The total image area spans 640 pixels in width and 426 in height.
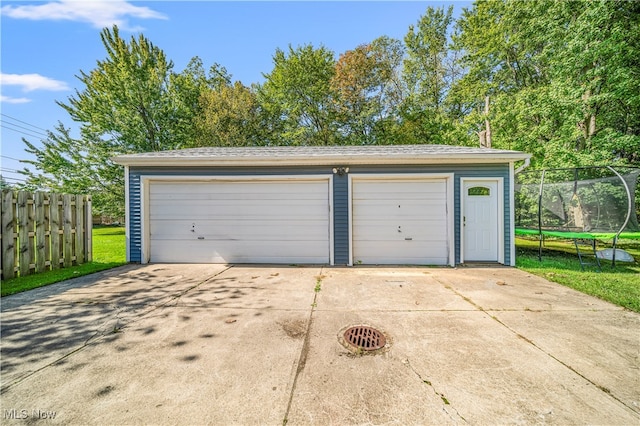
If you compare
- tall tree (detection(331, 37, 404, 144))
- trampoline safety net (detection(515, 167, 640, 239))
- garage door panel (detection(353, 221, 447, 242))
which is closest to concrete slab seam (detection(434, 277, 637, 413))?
garage door panel (detection(353, 221, 447, 242))

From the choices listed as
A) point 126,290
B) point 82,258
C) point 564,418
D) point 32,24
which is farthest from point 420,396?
point 32,24

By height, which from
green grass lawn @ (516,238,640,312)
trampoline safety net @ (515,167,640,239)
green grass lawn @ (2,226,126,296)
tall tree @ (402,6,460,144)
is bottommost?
green grass lawn @ (516,238,640,312)

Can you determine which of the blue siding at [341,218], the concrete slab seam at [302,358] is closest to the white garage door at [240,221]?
the blue siding at [341,218]

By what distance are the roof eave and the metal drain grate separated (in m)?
4.10

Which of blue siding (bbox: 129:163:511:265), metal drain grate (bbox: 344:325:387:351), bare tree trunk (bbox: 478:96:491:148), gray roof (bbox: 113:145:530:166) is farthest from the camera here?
bare tree trunk (bbox: 478:96:491:148)

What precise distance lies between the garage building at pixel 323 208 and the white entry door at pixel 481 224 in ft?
0.08

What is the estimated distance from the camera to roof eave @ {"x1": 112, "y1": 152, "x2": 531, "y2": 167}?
5971 millimetres

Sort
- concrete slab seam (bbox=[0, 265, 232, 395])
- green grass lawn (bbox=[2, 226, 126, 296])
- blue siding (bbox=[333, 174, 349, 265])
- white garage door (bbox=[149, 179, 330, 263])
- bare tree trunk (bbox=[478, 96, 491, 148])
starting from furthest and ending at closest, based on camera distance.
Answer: bare tree trunk (bbox=[478, 96, 491, 148]), white garage door (bbox=[149, 179, 330, 263]), blue siding (bbox=[333, 174, 349, 265]), green grass lawn (bbox=[2, 226, 126, 296]), concrete slab seam (bbox=[0, 265, 232, 395])

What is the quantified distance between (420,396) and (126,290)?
474 cm

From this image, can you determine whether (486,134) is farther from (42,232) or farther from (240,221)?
(42,232)

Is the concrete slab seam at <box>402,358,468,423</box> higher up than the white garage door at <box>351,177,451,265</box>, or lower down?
lower down

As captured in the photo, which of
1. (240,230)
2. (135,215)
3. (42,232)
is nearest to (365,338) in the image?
(240,230)

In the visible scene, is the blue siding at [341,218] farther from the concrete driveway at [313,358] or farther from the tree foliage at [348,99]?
the tree foliage at [348,99]

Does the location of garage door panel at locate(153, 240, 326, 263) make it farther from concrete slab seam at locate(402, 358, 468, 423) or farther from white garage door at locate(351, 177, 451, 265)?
concrete slab seam at locate(402, 358, 468, 423)
